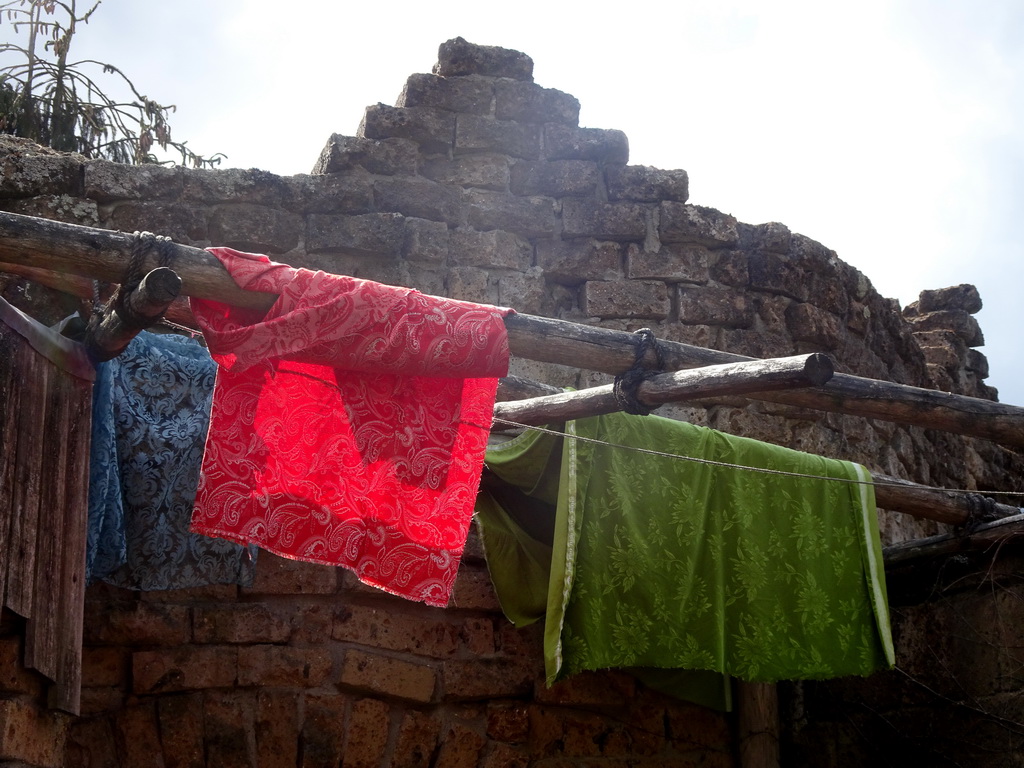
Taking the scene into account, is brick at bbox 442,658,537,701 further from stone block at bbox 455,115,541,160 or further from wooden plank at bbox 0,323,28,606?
stone block at bbox 455,115,541,160

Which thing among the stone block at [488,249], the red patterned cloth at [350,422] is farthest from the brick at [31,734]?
the stone block at [488,249]

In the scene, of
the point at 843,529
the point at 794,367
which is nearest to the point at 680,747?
the point at 843,529

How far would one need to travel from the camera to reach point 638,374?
3.45 meters

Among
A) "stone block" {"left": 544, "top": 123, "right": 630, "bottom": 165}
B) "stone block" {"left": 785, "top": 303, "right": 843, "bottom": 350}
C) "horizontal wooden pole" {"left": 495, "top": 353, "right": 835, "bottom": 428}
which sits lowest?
"horizontal wooden pole" {"left": 495, "top": 353, "right": 835, "bottom": 428}

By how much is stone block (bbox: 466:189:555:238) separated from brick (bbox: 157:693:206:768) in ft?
8.52

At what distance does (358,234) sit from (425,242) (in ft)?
1.06

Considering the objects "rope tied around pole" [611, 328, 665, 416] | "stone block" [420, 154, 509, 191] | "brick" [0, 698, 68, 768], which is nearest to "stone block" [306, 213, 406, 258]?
"stone block" [420, 154, 509, 191]

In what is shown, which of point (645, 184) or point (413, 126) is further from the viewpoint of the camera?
point (645, 184)

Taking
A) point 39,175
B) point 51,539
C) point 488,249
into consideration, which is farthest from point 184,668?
point 488,249

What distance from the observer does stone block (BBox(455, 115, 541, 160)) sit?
5.65 m

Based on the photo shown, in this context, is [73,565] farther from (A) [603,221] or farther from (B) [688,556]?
(A) [603,221]

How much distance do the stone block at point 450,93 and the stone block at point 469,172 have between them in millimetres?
274

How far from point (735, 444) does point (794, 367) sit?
1110 mm

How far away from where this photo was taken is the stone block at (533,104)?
227 inches
